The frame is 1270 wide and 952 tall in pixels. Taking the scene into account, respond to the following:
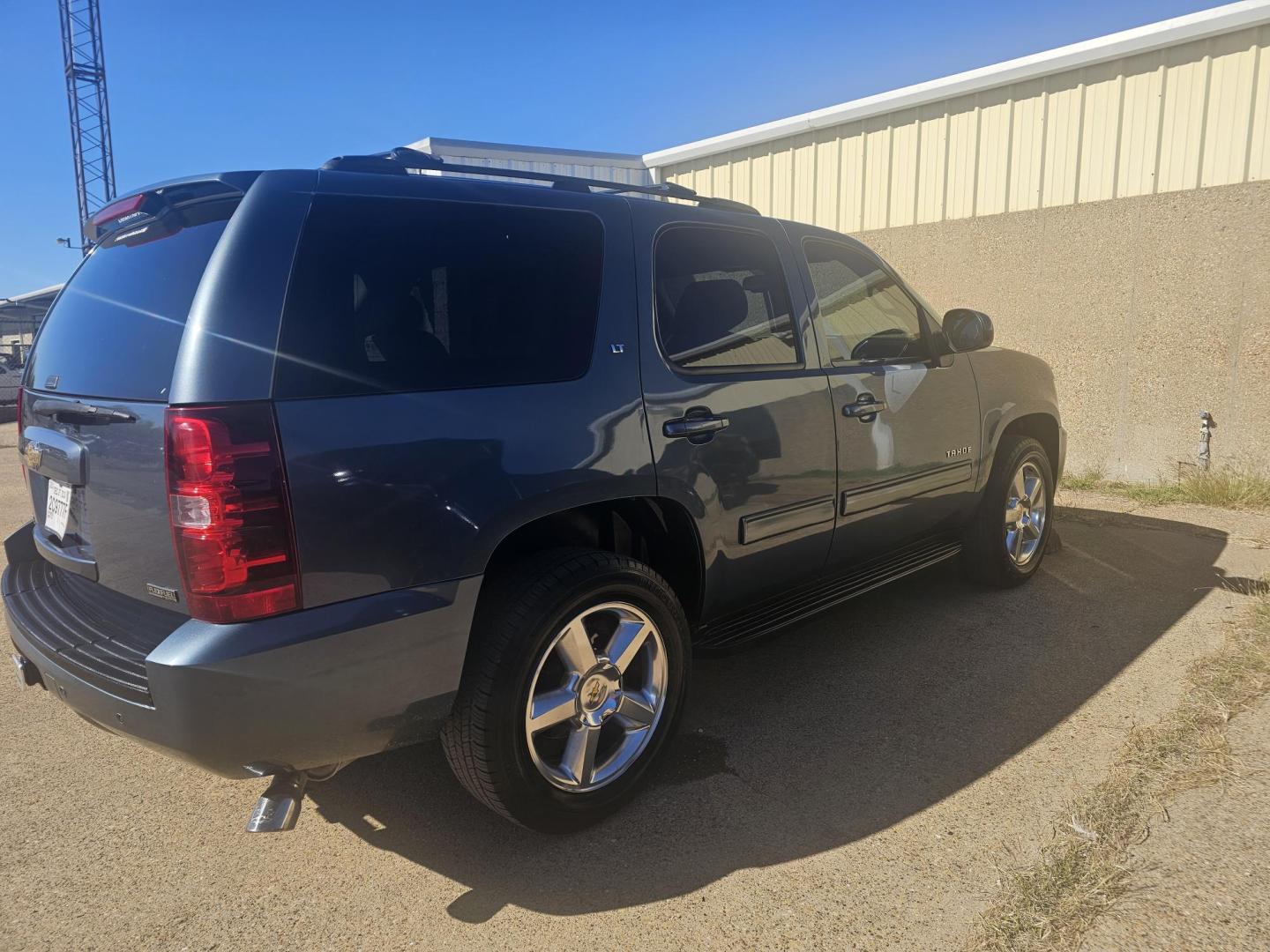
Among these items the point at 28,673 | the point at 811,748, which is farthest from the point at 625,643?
the point at 28,673

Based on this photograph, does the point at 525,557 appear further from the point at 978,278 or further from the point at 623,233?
the point at 978,278

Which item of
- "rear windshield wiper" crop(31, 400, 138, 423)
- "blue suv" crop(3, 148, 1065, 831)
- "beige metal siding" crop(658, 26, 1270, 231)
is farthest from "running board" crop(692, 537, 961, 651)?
"beige metal siding" crop(658, 26, 1270, 231)

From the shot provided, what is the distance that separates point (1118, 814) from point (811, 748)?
96cm

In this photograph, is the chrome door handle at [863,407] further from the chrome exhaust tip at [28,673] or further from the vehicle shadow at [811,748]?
the chrome exhaust tip at [28,673]

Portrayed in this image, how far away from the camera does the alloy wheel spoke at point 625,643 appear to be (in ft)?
8.54

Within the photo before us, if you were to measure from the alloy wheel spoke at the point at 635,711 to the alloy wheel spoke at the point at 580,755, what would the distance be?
130mm

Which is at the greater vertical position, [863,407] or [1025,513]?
[863,407]

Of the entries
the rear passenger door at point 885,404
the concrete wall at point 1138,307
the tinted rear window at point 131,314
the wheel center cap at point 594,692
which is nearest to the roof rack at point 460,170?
the tinted rear window at point 131,314

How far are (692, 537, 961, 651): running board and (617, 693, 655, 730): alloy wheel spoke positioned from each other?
0.40 m

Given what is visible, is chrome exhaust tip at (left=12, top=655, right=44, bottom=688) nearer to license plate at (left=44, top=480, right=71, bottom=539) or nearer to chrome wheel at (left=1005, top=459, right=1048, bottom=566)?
license plate at (left=44, top=480, right=71, bottom=539)

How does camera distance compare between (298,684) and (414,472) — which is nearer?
(298,684)

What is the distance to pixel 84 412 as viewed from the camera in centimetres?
221

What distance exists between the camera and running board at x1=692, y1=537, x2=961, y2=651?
10.1 ft

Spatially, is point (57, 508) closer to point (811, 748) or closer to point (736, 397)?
point (736, 397)
